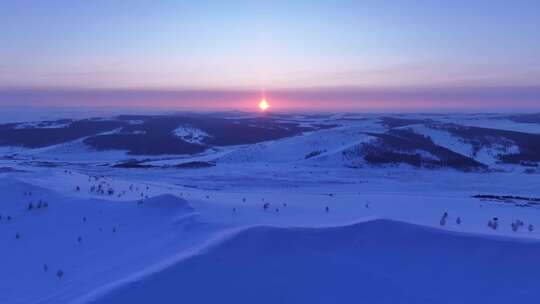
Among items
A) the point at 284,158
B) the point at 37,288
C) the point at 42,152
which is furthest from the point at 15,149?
the point at 37,288

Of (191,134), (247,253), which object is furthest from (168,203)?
(191,134)

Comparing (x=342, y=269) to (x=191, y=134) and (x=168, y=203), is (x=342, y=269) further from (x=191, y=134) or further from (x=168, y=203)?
(x=191, y=134)

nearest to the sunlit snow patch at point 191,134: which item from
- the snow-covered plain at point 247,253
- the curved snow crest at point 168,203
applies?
the curved snow crest at point 168,203

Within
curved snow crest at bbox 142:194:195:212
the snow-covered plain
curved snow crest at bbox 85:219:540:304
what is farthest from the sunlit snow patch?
curved snow crest at bbox 85:219:540:304

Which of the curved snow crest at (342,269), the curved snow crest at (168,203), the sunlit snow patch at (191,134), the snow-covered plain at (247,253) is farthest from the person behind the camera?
the sunlit snow patch at (191,134)

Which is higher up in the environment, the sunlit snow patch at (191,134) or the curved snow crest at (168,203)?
the curved snow crest at (168,203)

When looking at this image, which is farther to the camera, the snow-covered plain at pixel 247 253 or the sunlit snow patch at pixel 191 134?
the sunlit snow patch at pixel 191 134

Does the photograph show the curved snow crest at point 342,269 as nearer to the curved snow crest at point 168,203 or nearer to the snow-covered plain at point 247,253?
the snow-covered plain at point 247,253

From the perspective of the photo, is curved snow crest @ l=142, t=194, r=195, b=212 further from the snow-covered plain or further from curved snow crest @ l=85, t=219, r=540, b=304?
curved snow crest @ l=85, t=219, r=540, b=304
